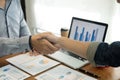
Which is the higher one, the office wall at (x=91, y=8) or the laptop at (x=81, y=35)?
the office wall at (x=91, y=8)

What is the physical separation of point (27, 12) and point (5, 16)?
3.87ft

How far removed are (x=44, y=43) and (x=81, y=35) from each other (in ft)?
1.09

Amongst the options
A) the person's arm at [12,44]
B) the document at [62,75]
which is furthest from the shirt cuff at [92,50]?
the person's arm at [12,44]

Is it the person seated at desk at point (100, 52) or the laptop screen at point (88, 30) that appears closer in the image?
the person seated at desk at point (100, 52)

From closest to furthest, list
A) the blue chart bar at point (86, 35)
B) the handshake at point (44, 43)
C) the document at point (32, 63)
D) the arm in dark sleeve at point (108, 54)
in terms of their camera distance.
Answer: the arm in dark sleeve at point (108, 54)
the document at point (32, 63)
the handshake at point (44, 43)
the blue chart bar at point (86, 35)

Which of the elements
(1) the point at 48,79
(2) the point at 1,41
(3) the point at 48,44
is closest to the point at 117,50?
(1) the point at 48,79

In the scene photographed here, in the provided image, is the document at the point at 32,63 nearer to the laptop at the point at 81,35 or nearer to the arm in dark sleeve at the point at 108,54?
the laptop at the point at 81,35

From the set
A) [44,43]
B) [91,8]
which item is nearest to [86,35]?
[44,43]

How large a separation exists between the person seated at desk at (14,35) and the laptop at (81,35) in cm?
11

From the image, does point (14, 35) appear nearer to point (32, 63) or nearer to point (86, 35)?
point (32, 63)

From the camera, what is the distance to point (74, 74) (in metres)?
1.14

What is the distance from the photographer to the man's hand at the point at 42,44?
132cm

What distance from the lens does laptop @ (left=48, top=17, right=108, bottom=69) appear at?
1.32 metres

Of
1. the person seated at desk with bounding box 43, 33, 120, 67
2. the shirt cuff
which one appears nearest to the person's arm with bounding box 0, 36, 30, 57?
the person seated at desk with bounding box 43, 33, 120, 67
